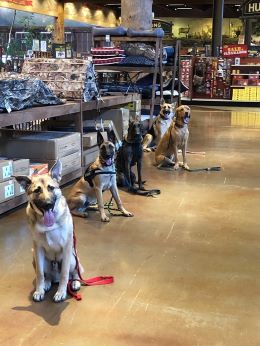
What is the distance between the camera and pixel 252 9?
10.5m

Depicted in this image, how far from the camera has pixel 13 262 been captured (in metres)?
3.20

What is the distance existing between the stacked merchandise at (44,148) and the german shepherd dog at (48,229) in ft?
7.06

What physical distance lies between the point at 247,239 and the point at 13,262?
5.86 ft

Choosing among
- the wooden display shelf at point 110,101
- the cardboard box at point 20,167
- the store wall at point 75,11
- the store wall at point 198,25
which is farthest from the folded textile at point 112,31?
the store wall at point 198,25

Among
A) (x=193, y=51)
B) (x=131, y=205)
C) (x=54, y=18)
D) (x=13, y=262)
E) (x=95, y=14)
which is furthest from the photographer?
(x=95, y=14)

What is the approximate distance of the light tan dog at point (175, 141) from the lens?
19.7ft

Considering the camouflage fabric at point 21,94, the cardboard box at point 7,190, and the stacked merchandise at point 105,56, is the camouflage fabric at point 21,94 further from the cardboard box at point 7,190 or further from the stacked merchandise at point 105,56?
the stacked merchandise at point 105,56

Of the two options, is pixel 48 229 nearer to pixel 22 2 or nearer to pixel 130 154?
pixel 130 154

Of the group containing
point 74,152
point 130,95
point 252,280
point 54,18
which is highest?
point 54,18

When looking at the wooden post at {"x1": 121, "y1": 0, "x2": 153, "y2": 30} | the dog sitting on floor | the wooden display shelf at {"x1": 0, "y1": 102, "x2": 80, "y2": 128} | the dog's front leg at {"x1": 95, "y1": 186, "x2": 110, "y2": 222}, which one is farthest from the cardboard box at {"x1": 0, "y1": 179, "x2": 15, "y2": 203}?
the wooden post at {"x1": 121, "y1": 0, "x2": 153, "y2": 30}

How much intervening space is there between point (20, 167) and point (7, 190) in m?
0.28

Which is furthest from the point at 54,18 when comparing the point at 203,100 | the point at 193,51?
the point at 203,100

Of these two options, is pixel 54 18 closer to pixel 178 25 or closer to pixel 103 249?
pixel 178 25

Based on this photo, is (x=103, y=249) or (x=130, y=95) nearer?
(x=103, y=249)
